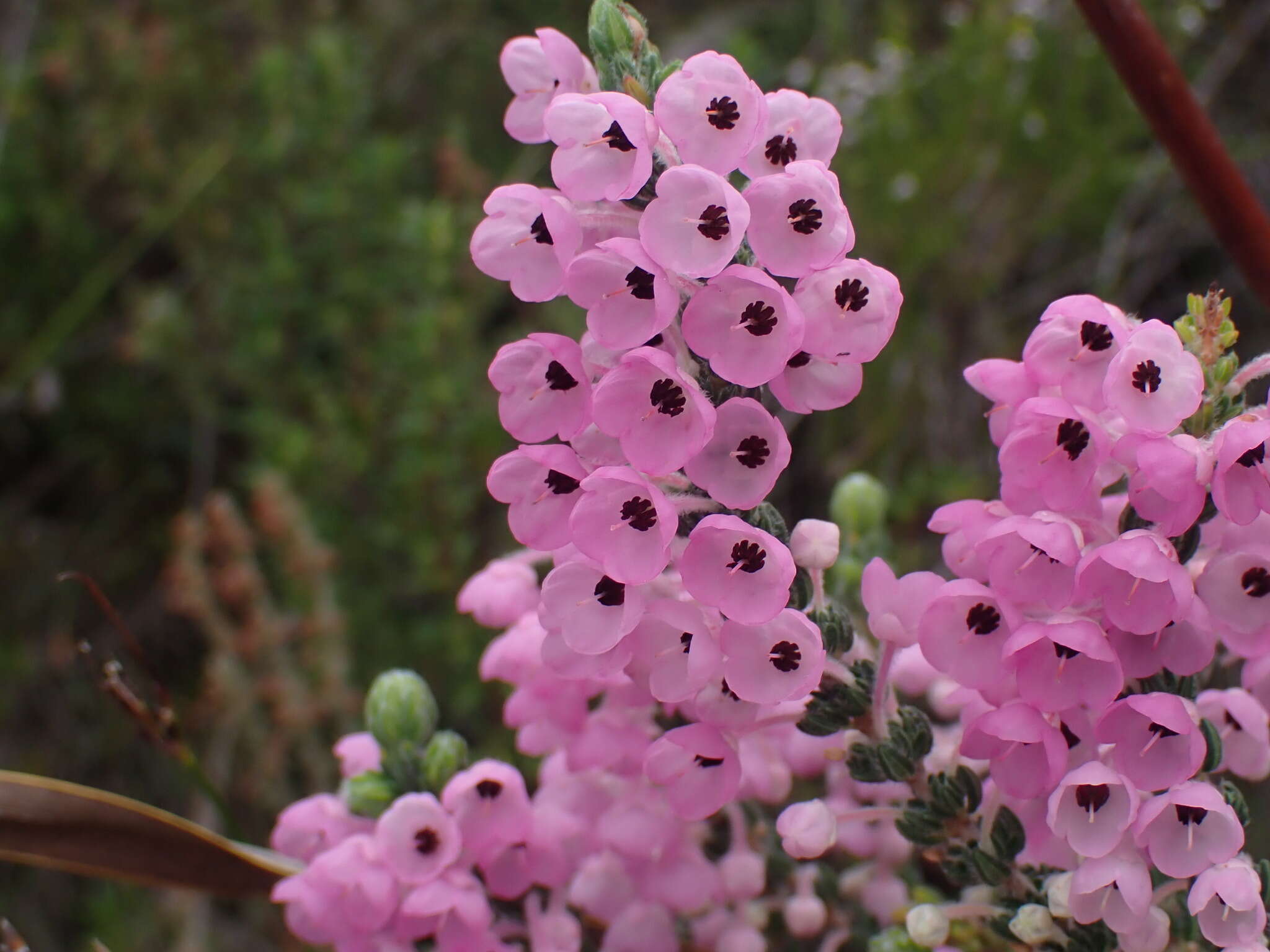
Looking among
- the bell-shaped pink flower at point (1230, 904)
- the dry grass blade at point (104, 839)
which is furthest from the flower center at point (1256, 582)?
the dry grass blade at point (104, 839)

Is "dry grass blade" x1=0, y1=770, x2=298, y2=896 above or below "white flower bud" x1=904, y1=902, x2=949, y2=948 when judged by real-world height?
below

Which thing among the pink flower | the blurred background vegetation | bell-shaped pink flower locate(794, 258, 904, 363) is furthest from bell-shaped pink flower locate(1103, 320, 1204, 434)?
the blurred background vegetation

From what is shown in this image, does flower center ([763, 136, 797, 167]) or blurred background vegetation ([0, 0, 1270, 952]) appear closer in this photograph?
flower center ([763, 136, 797, 167])

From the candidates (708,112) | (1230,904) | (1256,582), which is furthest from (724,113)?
(1230,904)

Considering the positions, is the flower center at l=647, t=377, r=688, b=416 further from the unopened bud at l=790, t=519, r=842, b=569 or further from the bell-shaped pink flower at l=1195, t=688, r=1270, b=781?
the bell-shaped pink flower at l=1195, t=688, r=1270, b=781

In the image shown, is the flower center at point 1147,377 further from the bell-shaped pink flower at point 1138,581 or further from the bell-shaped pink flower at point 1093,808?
the bell-shaped pink flower at point 1093,808

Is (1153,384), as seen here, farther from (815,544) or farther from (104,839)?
(104,839)

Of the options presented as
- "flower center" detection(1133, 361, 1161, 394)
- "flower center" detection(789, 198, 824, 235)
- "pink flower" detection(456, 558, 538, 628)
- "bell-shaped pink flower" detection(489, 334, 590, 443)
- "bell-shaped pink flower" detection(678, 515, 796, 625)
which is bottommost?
"pink flower" detection(456, 558, 538, 628)
